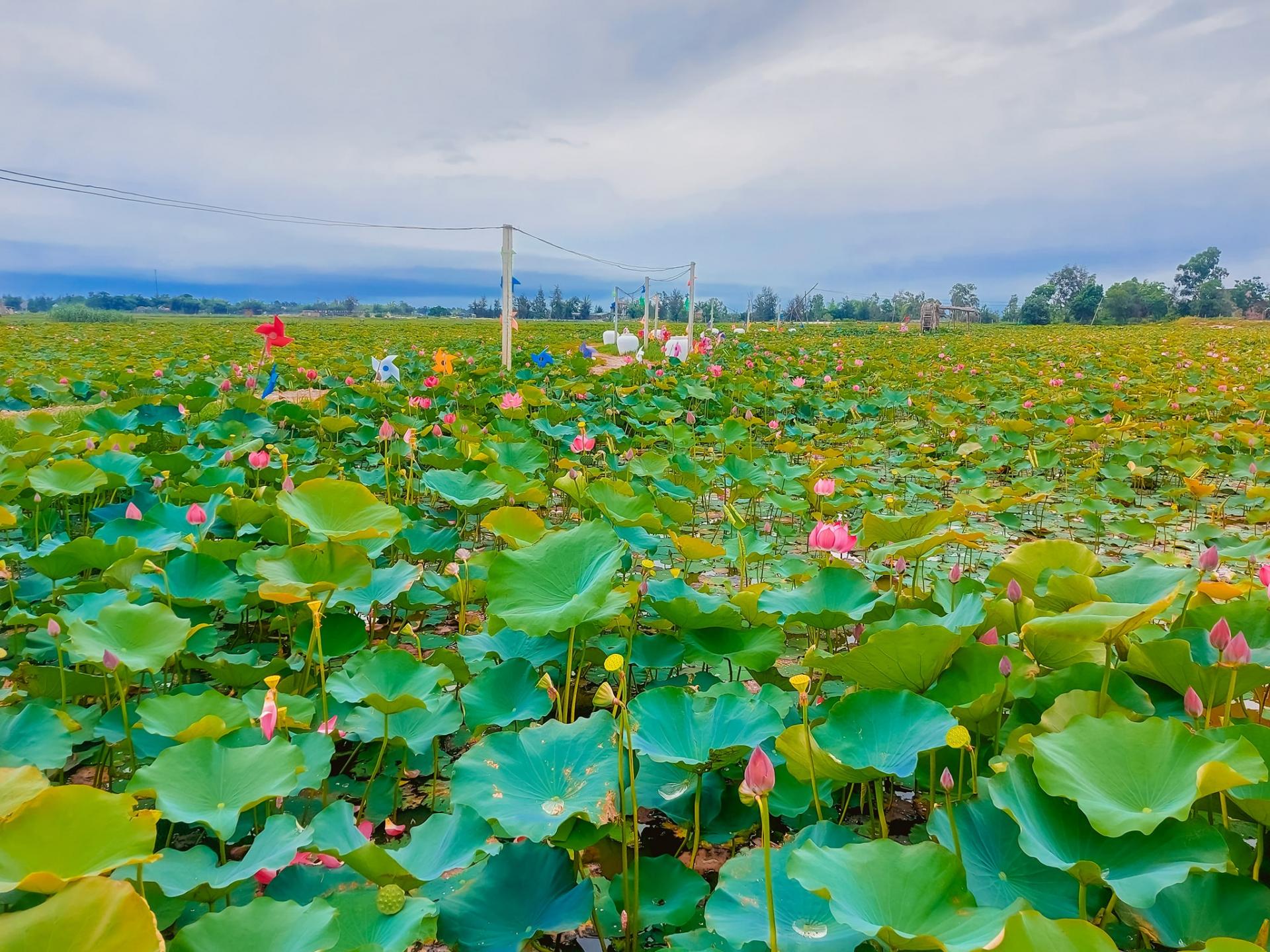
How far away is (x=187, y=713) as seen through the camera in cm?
122

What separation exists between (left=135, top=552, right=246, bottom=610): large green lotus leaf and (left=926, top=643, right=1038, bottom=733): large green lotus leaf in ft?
4.97

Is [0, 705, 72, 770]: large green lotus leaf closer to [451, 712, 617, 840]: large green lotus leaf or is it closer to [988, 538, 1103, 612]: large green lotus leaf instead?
[451, 712, 617, 840]: large green lotus leaf

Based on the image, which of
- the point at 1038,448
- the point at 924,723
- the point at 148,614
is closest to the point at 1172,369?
the point at 1038,448

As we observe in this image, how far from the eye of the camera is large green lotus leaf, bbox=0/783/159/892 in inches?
31.8

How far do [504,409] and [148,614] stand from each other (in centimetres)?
291

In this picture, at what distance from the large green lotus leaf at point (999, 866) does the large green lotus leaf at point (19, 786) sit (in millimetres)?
1103

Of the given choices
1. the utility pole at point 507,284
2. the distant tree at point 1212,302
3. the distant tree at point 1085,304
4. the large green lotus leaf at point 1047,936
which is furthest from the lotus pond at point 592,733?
the distant tree at point 1212,302

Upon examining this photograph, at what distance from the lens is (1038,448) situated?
4.23m

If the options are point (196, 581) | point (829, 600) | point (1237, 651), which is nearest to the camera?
point (1237, 651)

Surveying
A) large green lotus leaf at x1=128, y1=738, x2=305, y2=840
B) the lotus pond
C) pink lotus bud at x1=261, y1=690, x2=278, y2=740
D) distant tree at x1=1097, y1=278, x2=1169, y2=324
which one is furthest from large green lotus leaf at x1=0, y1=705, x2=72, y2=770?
distant tree at x1=1097, y1=278, x2=1169, y2=324

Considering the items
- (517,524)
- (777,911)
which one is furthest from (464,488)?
(777,911)

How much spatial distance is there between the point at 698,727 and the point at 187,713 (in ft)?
2.68

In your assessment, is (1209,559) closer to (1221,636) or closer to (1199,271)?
(1221,636)

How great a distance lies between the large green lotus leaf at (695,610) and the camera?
1.51 metres
